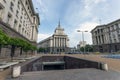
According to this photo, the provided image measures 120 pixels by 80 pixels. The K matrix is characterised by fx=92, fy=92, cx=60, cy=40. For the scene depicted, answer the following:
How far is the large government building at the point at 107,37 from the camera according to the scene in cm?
6538

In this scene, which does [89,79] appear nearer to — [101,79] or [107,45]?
[101,79]

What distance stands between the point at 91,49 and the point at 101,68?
90319mm

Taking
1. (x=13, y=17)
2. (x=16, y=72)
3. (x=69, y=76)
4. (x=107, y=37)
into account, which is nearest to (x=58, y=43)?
(x=107, y=37)

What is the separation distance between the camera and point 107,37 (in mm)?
74250

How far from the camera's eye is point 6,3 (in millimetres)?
20109

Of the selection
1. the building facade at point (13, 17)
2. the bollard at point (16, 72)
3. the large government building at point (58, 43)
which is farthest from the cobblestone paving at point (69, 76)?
the large government building at point (58, 43)

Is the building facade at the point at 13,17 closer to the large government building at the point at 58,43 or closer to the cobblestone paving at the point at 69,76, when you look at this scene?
the cobblestone paving at the point at 69,76

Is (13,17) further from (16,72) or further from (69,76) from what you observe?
(69,76)

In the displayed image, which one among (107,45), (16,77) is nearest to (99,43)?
(107,45)

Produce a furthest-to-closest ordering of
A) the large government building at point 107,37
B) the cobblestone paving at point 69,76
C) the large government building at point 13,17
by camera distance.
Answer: the large government building at point 107,37
the large government building at point 13,17
the cobblestone paving at point 69,76

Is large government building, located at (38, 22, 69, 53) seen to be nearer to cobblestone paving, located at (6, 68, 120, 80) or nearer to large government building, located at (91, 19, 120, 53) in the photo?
large government building, located at (91, 19, 120, 53)

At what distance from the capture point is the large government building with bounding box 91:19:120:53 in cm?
6538

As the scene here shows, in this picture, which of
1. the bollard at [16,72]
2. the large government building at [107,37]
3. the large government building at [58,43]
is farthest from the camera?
the large government building at [58,43]

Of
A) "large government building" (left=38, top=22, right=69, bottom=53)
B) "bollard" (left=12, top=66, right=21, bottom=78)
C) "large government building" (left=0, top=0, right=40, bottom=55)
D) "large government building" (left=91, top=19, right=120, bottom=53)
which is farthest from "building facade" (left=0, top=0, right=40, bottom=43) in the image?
"large government building" (left=38, top=22, right=69, bottom=53)
